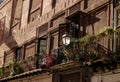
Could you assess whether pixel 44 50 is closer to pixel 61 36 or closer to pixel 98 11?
pixel 61 36

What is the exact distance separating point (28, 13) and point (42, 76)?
588cm

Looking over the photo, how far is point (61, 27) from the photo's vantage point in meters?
19.7

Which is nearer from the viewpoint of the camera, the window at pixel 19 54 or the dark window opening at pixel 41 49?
the dark window opening at pixel 41 49

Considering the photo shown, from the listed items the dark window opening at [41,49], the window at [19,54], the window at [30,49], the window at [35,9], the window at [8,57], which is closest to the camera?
the dark window opening at [41,49]

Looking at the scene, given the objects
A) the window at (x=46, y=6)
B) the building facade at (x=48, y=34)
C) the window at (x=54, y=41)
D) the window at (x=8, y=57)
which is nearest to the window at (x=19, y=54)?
the building facade at (x=48, y=34)

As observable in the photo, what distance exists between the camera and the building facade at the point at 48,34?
16.6m

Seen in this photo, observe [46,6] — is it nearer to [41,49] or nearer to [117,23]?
[41,49]

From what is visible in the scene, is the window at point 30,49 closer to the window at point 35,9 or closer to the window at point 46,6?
the window at point 35,9

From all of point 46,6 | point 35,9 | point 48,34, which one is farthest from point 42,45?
point 35,9

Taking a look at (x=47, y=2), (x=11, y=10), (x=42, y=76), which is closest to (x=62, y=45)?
(x=42, y=76)

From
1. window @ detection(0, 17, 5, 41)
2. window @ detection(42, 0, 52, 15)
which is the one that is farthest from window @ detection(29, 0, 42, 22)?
window @ detection(0, 17, 5, 41)

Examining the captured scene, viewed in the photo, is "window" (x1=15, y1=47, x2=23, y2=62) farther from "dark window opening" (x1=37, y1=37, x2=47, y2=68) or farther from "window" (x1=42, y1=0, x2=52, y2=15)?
"window" (x1=42, y1=0, x2=52, y2=15)

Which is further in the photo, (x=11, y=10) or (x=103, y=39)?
(x=11, y=10)

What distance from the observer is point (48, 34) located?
842 inches
